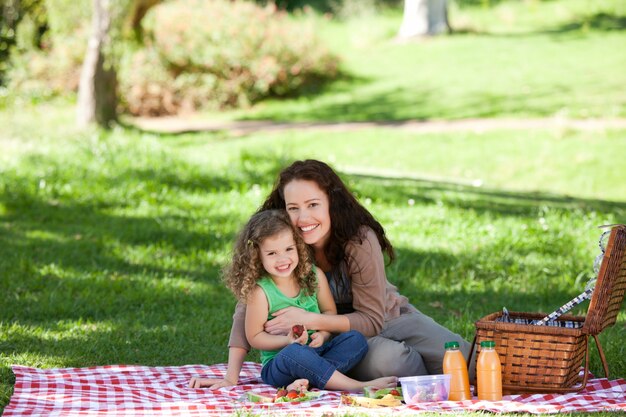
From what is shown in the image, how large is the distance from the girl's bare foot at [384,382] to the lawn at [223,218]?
3.88 ft

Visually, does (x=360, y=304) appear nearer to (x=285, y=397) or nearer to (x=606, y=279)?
(x=285, y=397)

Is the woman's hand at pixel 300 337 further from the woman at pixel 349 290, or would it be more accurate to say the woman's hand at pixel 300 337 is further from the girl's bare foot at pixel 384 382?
the girl's bare foot at pixel 384 382

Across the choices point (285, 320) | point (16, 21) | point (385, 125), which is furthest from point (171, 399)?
point (16, 21)

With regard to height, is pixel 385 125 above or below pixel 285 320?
above

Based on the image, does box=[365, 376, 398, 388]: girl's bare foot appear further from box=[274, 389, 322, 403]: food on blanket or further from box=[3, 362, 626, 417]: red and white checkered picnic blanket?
box=[274, 389, 322, 403]: food on blanket

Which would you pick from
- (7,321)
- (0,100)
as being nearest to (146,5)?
(0,100)

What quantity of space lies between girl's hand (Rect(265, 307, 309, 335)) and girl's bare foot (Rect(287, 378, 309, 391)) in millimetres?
285

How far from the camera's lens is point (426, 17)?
24.4 meters

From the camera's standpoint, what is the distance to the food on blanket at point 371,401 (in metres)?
4.00

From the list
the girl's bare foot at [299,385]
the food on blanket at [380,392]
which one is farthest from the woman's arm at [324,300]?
the food on blanket at [380,392]

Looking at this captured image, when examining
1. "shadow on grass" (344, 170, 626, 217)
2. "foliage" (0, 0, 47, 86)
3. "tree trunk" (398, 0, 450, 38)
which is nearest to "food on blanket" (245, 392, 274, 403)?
"shadow on grass" (344, 170, 626, 217)

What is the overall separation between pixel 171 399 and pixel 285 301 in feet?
2.25

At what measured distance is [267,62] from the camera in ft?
66.0

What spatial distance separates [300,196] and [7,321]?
2367mm
